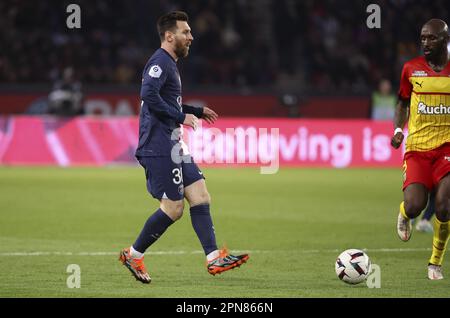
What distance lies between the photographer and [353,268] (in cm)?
848

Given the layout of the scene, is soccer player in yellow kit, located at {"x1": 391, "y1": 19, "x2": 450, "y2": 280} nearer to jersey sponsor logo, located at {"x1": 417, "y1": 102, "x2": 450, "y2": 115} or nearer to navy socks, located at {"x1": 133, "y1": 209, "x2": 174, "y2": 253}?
jersey sponsor logo, located at {"x1": 417, "y1": 102, "x2": 450, "y2": 115}

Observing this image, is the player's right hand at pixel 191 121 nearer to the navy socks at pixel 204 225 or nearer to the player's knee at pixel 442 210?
the navy socks at pixel 204 225

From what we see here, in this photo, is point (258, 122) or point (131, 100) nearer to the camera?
point (258, 122)

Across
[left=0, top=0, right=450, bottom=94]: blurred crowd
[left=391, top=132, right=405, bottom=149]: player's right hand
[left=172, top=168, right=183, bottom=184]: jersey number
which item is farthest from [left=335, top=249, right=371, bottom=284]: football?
[left=0, top=0, right=450, bottom=94]: blurred crowd

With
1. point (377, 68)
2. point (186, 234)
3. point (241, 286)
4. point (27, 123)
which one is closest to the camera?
point (241, 286)

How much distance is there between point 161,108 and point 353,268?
6.86ft

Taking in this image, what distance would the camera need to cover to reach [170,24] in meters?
8.76

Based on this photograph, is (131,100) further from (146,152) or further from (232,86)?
(146,152)

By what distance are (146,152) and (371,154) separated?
1548 centimetres

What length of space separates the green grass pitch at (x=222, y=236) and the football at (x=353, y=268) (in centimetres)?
→ 9

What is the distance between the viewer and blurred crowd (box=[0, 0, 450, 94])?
1072 inches

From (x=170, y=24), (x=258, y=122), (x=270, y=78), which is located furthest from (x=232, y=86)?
(x=170, y=24)

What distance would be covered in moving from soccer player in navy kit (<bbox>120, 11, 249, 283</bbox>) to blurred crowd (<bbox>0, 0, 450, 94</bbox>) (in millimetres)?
17830

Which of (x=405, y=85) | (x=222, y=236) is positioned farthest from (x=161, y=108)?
(x=222, y=236)
